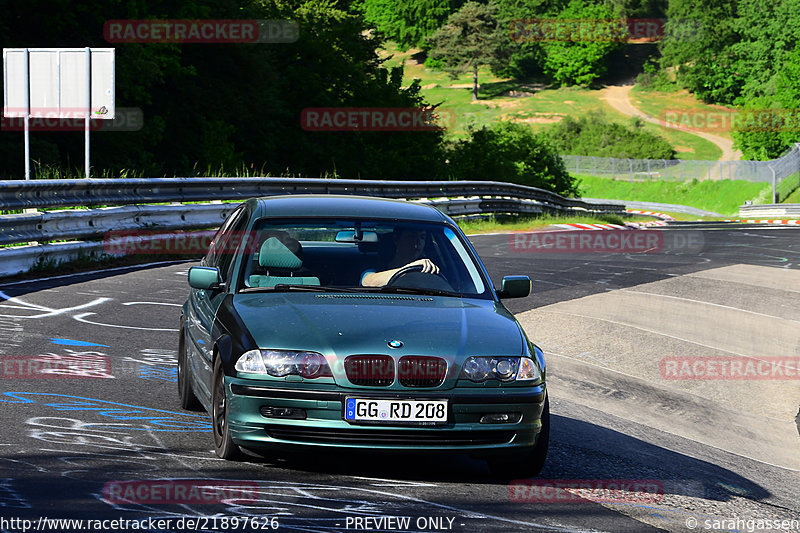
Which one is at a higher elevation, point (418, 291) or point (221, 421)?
point (418, 291)

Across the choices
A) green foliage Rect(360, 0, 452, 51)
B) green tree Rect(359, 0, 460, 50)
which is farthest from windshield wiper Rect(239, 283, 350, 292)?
green foliage Rect(360, 0, 452, 51)

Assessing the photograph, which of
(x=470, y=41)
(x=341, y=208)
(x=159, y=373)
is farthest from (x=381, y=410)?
(x=470, y=41)

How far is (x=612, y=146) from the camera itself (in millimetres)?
110062

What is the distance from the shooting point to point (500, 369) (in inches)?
225

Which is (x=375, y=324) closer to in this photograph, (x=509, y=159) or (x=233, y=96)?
(x=233, y=96)

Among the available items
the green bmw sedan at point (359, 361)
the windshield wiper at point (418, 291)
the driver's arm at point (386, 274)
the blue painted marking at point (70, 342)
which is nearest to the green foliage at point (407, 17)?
the blue painted marking at point (70, 342)

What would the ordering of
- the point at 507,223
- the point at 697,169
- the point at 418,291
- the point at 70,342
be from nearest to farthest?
the point at 418,291 → the point at 70,342 → the point at 507,223 → the point at 697,169

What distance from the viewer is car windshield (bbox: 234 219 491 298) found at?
6664 millimetres

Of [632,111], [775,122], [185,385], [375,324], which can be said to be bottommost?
[185,385]

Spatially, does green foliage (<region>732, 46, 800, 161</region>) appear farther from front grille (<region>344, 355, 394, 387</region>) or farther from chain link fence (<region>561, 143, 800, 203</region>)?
front grille (<region>344, 355, 394, 387</region>)

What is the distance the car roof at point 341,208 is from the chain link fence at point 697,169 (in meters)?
65.3

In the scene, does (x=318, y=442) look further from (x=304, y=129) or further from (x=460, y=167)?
(x=460, y=167)

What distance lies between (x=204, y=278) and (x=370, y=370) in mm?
1553

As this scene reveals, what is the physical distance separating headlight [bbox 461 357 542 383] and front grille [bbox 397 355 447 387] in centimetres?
12
